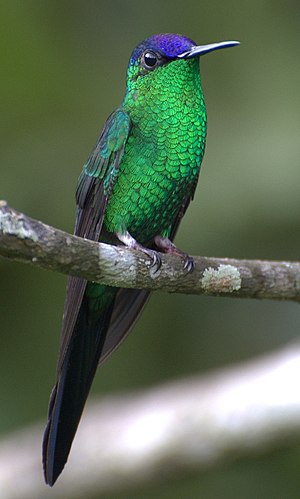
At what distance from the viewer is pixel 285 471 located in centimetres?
597

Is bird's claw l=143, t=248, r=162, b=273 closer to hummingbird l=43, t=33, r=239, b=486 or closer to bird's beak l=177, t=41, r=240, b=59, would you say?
hummingbird l=43, t=33, r=239, b=486

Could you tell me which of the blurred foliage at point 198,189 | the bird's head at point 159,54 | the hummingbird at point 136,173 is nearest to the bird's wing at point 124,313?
the hummingbird at point 136,173

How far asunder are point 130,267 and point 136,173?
64cm

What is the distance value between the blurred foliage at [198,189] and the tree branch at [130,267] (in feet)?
6.20

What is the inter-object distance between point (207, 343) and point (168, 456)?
1.31 meters

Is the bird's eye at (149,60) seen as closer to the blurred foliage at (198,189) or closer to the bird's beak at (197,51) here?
the bird's beak at (197,51)

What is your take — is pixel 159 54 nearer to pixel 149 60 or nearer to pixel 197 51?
pixel 149 60

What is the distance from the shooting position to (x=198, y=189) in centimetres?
582

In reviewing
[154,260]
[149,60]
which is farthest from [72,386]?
[149,60]

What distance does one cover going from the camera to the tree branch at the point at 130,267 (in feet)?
9.39

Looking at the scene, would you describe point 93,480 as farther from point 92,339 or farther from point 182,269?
point 182,269

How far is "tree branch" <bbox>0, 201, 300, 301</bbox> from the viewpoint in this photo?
286cm

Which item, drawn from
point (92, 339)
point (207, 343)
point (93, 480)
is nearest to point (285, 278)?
point (92, 339)

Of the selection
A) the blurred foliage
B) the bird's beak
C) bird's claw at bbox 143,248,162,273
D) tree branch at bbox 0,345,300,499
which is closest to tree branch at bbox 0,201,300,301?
bird's claw at bbox 143,248,162,273
